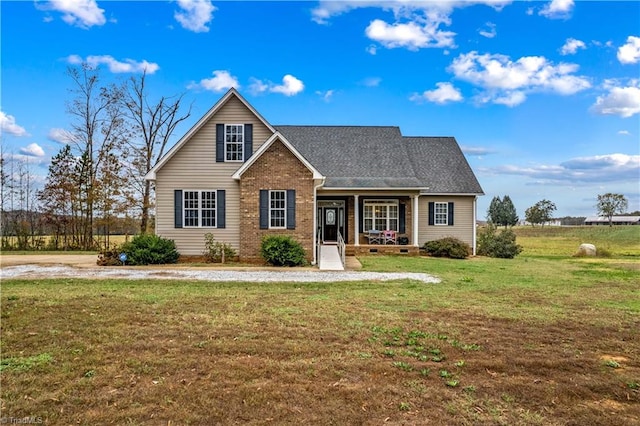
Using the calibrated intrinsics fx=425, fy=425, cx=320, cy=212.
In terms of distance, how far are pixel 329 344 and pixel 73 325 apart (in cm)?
429

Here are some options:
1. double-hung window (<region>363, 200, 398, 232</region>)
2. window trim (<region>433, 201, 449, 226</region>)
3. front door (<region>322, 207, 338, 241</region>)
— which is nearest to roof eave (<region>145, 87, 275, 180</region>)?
front door (<region>322, 207, 338, 241</region>)

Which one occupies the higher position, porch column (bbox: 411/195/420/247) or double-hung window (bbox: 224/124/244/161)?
double-hung window (bbox: 224/124/244/161)

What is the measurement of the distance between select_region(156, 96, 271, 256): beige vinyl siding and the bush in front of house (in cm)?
199

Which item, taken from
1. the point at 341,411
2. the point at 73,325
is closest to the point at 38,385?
the point at 73,325

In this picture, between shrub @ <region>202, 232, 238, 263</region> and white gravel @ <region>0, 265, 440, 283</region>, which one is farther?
shrub @ <region>202, 232, 238, 263</region>

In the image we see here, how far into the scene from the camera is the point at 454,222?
2412 centimetres

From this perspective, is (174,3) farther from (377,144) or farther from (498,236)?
(498,236)

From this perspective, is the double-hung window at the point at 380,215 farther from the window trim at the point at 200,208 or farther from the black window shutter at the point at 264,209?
the window trim at the point at 200,208

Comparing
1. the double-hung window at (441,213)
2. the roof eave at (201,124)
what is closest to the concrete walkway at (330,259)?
the roof eave at (201,124)

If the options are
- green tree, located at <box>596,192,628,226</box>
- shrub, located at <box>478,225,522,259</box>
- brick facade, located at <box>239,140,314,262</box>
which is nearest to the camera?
brick facade, located at <box>239,140,314,262</box>

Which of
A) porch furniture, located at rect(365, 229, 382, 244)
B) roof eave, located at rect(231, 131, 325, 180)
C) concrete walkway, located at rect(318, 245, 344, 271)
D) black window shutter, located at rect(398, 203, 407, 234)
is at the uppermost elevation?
roof eave, located at rect(231, 131, 325, 180)

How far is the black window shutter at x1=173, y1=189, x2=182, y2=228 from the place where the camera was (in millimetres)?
18391

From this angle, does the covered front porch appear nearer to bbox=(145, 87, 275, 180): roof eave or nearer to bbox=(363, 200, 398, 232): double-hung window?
bbox=(363, 200, 398, 232): double-hung window

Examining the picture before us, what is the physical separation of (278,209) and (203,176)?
3.66 meters
